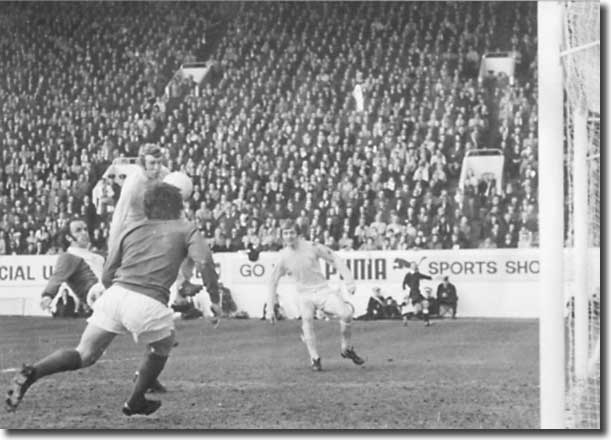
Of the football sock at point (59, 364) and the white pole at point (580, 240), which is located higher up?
the white pole at point (580, 240)

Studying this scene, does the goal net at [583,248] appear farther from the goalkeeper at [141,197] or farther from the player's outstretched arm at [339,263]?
the goalkeeper at [141,197]

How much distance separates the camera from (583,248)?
18.7ft

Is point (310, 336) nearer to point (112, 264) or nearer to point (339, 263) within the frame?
point (339, 263)

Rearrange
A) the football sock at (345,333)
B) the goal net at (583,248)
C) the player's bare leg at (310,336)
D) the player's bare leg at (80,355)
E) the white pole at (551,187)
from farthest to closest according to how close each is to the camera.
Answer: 1. the football sock at (345,333)
2. the player's bare leg at (310,336)
3. the goal net at (583,248)
4. the player's bare leg at (80,355)
5. the white pole at (551,187)

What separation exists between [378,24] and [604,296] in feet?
6.59

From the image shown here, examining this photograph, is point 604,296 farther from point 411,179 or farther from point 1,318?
point 1,318

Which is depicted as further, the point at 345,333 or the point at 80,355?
the point at 345,333

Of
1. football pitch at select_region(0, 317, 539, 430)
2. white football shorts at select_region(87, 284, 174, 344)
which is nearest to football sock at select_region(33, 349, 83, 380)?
white football shorts at select_region(87, 284, 174, 344)

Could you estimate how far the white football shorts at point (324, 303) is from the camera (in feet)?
20.8

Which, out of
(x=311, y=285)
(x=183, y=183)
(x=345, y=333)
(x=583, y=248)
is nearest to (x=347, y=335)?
(x=345, y=333)

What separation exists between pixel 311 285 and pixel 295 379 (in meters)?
0.58

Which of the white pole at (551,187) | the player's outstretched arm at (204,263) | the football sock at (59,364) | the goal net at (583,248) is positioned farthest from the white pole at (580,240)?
the football sock at (59,364)

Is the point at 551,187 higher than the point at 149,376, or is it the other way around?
the point at 551,187

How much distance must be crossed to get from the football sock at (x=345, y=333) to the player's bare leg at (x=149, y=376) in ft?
4.01
